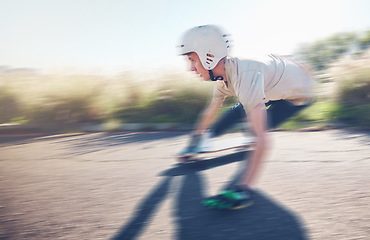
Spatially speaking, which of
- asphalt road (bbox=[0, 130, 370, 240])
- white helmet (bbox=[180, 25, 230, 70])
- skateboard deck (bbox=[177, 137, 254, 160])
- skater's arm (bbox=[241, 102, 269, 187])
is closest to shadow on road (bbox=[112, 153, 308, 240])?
asphalt road (bbox=[0, 130, 370, 240])

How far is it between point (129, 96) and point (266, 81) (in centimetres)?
509

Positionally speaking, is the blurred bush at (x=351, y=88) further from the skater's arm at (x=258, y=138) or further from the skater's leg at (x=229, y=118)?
the skater's arm at (x=258, y=138)

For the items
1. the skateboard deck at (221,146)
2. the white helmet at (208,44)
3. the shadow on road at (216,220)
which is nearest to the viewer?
the shadow on road at (216,220)

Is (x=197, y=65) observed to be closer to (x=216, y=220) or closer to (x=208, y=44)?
(x=208, y=44)

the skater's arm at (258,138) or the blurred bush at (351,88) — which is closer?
the skater's arm at (258,138)

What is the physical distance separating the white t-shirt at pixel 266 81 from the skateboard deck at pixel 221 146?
691 millimetres

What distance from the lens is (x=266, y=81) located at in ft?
8.75

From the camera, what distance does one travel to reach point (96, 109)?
730 cm

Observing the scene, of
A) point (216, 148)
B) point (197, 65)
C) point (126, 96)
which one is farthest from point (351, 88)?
point (197, 65)

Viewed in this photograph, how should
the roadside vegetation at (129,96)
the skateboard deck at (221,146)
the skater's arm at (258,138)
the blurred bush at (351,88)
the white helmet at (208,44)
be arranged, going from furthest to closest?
the roadside vegetation at (129,96)
the blurred bush at (351,88)
the skateboard deck at (221,146)
the white helmet at (208,44)
the skater's arm at (258,138)

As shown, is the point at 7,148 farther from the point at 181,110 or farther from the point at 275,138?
the point at 275,138

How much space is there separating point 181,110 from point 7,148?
10.9 feet

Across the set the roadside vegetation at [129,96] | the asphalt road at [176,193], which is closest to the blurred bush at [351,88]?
the roadside vegetation at [129,96]

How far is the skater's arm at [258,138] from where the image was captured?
7.45 ft
